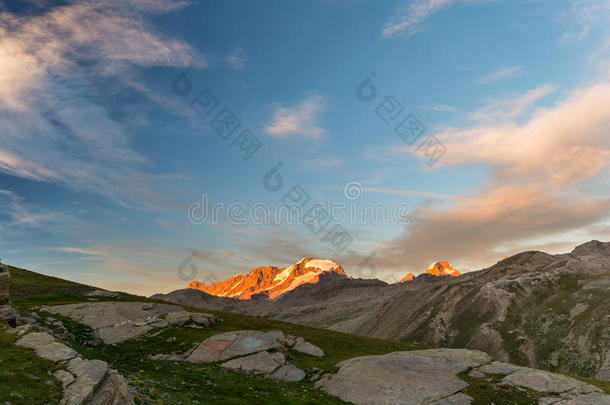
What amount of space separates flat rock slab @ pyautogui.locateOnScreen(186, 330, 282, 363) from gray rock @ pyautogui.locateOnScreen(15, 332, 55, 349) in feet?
72.0

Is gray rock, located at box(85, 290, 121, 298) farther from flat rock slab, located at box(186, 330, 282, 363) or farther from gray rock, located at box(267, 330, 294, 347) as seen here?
flat rock slab, located at box(186, 330, 282, 363)

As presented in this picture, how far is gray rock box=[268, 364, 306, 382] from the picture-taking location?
42.0 metres

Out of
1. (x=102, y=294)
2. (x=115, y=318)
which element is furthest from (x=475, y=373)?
(x=102, y=294)

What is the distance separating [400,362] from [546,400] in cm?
1554

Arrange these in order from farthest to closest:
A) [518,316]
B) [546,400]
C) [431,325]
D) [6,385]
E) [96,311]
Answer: [431,325]
[518,316]
[96,311]
[546,400]
[6,385]

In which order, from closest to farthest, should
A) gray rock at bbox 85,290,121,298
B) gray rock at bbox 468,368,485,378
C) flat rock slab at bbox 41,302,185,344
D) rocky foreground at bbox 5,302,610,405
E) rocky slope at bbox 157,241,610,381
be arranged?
rocky foreground at bbox 5,302,610,405
gray rock at bbox 468,368,485,378
flat rock slab at bbox 41,302,185,344
gray rock at bbox 85,290,121,298
rocky slope at bbox 157,241,610,381

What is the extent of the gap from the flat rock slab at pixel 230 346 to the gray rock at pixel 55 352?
2318 centimetres

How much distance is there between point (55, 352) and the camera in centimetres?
2450

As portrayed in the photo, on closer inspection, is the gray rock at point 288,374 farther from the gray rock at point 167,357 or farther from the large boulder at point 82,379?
the large boulder at point 82,379

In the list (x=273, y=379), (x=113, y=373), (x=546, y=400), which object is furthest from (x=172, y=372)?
(x=546, y=400)

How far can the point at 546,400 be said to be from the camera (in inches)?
1489

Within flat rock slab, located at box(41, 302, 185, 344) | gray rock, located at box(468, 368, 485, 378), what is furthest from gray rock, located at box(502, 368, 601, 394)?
flat rock slab, located at box(41, 302, 185, 344)

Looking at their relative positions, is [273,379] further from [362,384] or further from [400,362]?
[400,362]

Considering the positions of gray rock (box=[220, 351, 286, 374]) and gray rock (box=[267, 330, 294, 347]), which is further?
gray rock (box=[267, 330, 294, 347])
